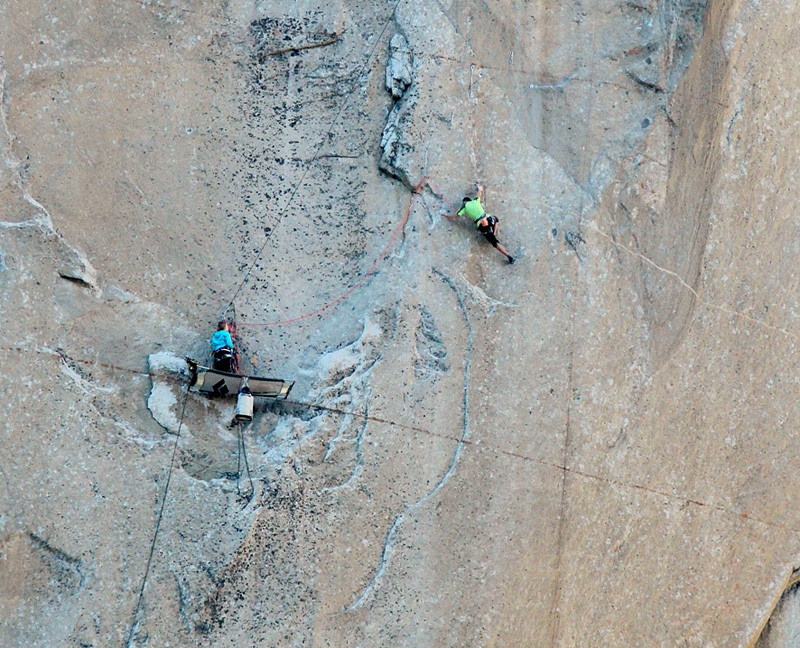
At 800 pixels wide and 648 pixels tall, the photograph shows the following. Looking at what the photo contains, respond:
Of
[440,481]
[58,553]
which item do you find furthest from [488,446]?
[58,553]

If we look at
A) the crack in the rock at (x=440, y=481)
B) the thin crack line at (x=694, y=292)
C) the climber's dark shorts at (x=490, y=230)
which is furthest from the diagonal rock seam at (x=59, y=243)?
the thin crack line at (x=694, y=292)

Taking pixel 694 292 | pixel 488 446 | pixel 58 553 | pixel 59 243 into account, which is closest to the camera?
pixel 58 553

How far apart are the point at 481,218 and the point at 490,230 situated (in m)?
0.16

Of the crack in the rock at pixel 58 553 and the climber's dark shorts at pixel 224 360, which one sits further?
the climber's dark shorts at pixel 224 360

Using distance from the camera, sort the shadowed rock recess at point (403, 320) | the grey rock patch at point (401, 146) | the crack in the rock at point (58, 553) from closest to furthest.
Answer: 1. the crack in the rock at point (58, 553)
2. the shadowed rock recess at point (403, 320)
3. the grey rock patch at point (401, 146)

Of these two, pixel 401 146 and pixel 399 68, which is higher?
pixel 399 68

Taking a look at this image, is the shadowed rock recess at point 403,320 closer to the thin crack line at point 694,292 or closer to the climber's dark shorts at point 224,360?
the thin crack line at point 694,292

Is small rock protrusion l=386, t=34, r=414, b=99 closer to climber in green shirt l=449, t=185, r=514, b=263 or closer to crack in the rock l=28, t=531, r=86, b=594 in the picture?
climber in green shirt l=449, t=185, r=514, b=263

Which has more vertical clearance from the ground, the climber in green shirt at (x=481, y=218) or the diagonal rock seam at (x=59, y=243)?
the climber in green shirt at (x=481, y=218)

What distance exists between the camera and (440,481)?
8523 mm

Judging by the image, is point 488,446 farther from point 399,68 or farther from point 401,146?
point 399,68

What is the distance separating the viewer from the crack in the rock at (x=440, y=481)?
8.27 meters

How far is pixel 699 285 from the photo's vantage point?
9312 millimetres

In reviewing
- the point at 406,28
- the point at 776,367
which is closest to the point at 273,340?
the point at 406,28
